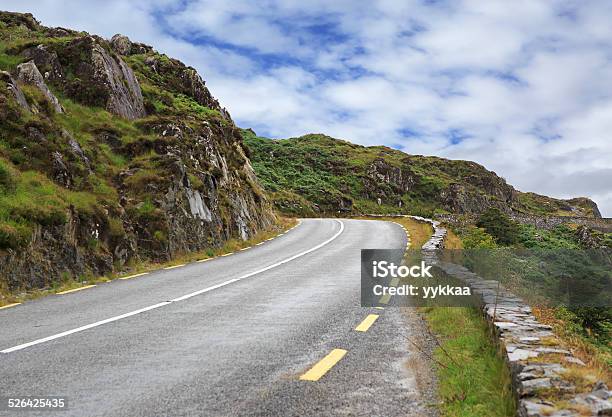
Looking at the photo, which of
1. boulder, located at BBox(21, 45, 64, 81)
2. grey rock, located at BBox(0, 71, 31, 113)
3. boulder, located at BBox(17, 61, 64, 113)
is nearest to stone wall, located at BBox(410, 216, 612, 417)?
grey rock, located at BBox(0, 71, 31, 113)

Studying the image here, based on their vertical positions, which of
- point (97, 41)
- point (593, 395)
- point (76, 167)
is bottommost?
point (593, 395)

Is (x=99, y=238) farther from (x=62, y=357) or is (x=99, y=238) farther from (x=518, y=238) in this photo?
(x=518, y=238)

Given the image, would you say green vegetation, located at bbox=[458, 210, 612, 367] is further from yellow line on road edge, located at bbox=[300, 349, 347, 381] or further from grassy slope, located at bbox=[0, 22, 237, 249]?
grassy slope, located at bbox=[0, 22, 237, 249]

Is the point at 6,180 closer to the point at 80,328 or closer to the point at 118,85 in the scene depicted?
the point at 80,328

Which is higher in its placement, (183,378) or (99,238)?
(99,238)

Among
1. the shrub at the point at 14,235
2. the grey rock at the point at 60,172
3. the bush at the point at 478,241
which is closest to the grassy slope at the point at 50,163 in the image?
the shrub at the point at 14,235

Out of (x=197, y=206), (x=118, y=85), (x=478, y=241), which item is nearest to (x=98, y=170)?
(x=197, y=206)

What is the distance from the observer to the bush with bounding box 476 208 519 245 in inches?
1293

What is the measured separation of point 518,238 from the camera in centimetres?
3503

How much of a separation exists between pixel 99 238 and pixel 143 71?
28418 mm

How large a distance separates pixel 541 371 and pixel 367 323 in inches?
162

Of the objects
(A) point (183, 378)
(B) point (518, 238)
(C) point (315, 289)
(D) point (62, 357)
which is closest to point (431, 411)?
(A) point (183, 378)

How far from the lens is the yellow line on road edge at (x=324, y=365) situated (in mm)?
5469

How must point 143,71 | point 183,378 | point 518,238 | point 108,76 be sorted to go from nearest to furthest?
point 183,378
point 108,76
point 518,238
point 143,71
